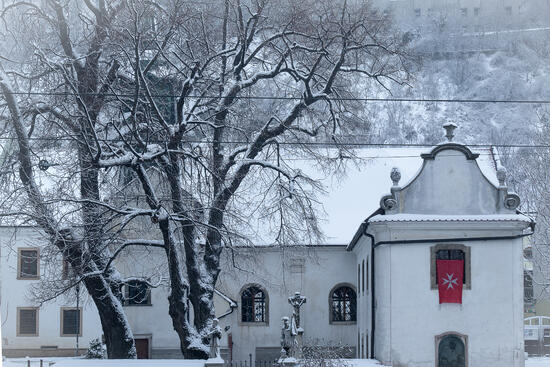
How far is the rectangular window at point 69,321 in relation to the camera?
144ft

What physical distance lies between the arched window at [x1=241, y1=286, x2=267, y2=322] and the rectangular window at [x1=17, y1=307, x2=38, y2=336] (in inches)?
397

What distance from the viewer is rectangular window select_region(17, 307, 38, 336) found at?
43844 mm

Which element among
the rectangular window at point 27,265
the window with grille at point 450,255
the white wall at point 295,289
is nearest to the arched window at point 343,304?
the white wall at point 295,289

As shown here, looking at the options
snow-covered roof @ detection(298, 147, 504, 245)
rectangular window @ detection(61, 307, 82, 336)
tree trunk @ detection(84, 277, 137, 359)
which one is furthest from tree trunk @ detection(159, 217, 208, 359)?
rectangular window @ detection(61, 307, 82, 336)

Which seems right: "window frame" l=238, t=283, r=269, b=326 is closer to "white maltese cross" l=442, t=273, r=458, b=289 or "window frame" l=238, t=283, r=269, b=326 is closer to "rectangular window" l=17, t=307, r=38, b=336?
"rectangular window" l=17, t=307, r=38, b=336

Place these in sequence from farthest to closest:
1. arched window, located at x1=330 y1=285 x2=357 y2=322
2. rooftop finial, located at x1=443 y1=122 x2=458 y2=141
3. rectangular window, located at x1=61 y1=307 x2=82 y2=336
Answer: rectangular window, located at x1=61 y1=307 x2=82 y2=336
arched window, located at x1=330 y1=285 x2=357 y2=322
rooftop finial, located at x1=443 y1=122 x2=458 y2=141

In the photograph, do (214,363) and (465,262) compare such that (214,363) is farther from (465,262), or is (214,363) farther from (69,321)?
(69,321)

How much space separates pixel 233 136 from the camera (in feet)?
107

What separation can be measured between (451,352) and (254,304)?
472 inches

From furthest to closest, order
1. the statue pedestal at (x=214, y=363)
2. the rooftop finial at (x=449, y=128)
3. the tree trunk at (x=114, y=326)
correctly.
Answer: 1. the rooftop finial at (x=449, y=128)
2. the tree trunk at (x=114, y=326)
3. the statue pedestal at (x=214, y=363)

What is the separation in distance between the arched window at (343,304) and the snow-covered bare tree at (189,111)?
11.9m

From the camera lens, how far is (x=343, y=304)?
42000mm

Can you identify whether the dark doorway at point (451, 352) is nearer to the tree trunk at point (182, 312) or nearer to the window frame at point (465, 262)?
the window frame at point (465, 262)

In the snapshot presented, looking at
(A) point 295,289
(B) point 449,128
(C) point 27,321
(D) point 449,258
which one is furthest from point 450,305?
(C) point 27,321
